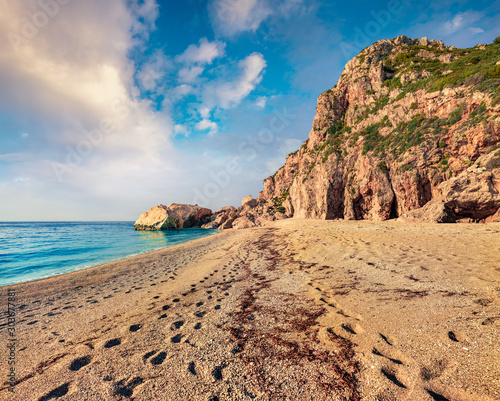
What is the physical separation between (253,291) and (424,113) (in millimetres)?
29801

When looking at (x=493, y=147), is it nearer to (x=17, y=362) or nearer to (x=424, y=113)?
(x=424, y=113)

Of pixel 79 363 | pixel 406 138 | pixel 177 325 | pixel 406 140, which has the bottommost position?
pixel 177 325

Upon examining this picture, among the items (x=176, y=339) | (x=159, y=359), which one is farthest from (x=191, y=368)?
(x=176, y=339)

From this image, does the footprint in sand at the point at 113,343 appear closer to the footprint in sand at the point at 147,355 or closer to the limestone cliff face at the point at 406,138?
the footprint in sand at the point at 147,355

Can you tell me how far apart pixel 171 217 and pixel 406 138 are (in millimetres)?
52412

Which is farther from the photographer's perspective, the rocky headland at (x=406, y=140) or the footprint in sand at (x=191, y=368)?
the rocky headland at (x=406, y=140)

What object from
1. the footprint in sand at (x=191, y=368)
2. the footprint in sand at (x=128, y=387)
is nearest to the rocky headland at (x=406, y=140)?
the footprint in sand at (x=191, y=368)

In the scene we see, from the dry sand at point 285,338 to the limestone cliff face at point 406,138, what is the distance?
16.1 meters

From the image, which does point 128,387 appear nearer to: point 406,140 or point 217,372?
point 217,372

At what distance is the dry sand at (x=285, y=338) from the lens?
2385 mm

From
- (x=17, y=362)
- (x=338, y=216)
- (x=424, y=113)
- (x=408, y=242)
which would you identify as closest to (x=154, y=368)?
(x=17, y=362)

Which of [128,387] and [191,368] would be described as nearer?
[128,387]

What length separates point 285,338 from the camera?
344cm

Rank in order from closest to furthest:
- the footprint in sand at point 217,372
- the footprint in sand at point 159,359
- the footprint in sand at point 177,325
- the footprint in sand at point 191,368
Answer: the footprint in sand at point 217,372
the footprint in sand at point 191,368
the footprint in sand at point 159,359
the footprint in sand at point 177,325
